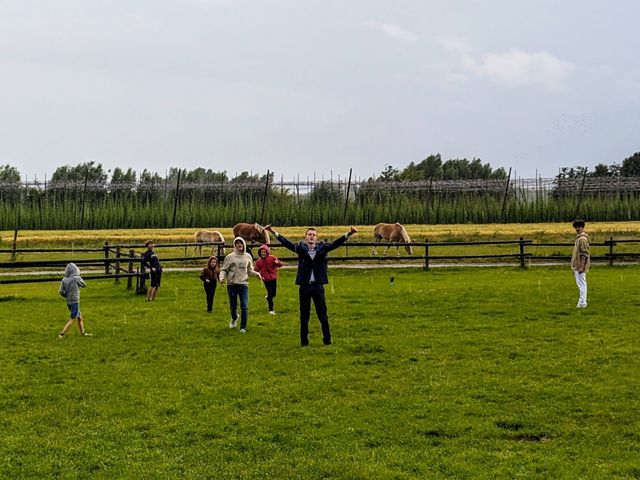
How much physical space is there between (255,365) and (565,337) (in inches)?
214

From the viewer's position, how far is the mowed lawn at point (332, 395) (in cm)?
709

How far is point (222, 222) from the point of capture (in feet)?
147

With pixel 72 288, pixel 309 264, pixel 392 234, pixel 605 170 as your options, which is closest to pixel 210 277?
pixel 72 288

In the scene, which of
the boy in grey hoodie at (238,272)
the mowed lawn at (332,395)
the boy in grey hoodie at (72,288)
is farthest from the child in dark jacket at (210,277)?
the boy in grey hoodie at (72,288)

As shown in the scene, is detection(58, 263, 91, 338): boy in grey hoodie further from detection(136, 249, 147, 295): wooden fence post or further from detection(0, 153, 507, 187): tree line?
detection(0, 153, 507, 187): tree line

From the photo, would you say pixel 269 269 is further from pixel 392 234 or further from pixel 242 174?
pixel 242 174

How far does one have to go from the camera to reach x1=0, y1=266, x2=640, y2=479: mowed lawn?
709 cm

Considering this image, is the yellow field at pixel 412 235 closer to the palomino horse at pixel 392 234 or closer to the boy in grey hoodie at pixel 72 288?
the palomino horse at pixel 392 234

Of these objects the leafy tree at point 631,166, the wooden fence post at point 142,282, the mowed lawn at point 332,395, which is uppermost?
the leafy tree at point 631,166

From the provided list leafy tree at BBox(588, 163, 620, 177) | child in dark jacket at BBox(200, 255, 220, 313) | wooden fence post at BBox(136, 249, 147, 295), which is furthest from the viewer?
leafy tree at BBox(588, 163, 620, 177)

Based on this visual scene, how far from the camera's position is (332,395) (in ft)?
30.7

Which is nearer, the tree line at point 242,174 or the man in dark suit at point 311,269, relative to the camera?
the man in dark suit at point 311,269

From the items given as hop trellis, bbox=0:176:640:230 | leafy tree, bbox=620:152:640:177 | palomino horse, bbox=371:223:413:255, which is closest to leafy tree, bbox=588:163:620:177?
leafy tree, bbox=620:152:640:177

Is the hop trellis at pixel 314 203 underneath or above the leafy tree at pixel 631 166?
underneath
